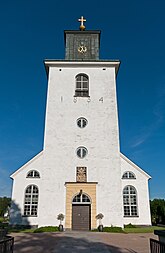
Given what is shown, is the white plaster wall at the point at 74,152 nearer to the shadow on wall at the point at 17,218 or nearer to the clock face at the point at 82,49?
the shadow on wall at the point at 17,218

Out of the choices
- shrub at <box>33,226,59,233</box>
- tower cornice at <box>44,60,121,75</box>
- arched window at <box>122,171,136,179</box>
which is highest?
tower cornice at <box>44,60,121,75</box>

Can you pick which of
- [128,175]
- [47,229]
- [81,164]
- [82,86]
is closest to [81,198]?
[81,164]

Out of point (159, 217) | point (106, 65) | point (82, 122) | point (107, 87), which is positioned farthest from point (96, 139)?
point (159, 217)

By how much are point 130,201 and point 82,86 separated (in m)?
10.9

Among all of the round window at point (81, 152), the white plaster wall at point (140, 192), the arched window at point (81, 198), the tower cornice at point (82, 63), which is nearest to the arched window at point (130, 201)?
the white plaster wall at point (140, 192)

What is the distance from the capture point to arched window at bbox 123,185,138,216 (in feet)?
68.0

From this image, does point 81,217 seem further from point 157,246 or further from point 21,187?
point 157,246

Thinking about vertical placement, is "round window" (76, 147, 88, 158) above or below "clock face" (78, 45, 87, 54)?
below

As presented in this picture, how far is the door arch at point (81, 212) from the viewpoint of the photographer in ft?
59.3

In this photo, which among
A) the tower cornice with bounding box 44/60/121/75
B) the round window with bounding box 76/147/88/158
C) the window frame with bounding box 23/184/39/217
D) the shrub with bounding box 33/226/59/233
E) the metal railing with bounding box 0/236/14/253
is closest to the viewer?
the metal railing with bounding box 0/236/14/253

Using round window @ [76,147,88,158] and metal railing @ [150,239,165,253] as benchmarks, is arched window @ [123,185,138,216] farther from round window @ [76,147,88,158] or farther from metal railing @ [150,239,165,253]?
metal railing @ [150,239,165,253]

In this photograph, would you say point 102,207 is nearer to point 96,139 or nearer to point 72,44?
point 96,139

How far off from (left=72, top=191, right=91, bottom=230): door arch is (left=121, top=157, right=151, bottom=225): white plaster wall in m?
3.91

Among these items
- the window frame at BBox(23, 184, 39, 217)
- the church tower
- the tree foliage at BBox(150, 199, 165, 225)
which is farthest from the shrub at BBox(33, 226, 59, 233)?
the tree foliage at BBox(150, 199, 165, 225)
